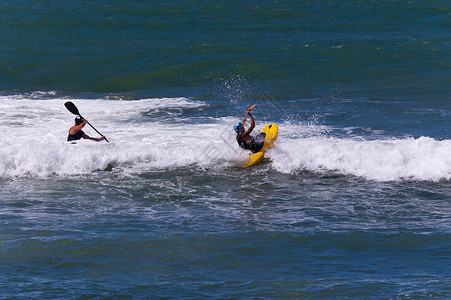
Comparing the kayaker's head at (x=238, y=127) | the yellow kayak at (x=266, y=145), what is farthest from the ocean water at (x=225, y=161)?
the kayaker's head at (x=238, y=127)

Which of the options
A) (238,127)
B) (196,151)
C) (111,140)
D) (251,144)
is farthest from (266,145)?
(111,140)

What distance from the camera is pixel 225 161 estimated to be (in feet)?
45.0

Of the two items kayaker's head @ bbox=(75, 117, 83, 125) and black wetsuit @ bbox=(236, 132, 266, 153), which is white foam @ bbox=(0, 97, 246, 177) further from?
kayaker's head @ bbox=(75, 117, 83, 125)

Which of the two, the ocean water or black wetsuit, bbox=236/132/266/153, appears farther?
black wetsuit, bbox=236/132/266/153

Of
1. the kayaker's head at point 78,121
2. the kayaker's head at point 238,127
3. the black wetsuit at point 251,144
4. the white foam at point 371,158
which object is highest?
the kayaker's head at point 78,121

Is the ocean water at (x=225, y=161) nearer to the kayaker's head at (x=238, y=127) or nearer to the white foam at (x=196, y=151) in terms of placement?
the white foam at (x=196, y=151)

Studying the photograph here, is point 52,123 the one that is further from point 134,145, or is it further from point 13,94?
point 13,94

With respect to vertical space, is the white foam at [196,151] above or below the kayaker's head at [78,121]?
below

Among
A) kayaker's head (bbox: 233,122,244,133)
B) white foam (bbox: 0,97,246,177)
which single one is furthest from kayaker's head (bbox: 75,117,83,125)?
kayaker's head (bbox: 233,122,244,133)

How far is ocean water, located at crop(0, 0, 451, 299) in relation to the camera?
26.0ft

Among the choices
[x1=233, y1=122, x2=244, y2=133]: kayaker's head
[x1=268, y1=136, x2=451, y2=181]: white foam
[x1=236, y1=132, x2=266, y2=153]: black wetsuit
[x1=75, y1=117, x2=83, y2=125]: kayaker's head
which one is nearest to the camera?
[x1=268, y1=136, x2=451, y2=181]: white foam

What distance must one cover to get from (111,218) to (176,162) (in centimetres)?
385

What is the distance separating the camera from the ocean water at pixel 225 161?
7.93 m

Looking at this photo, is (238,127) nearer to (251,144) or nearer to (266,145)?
(251,144)
